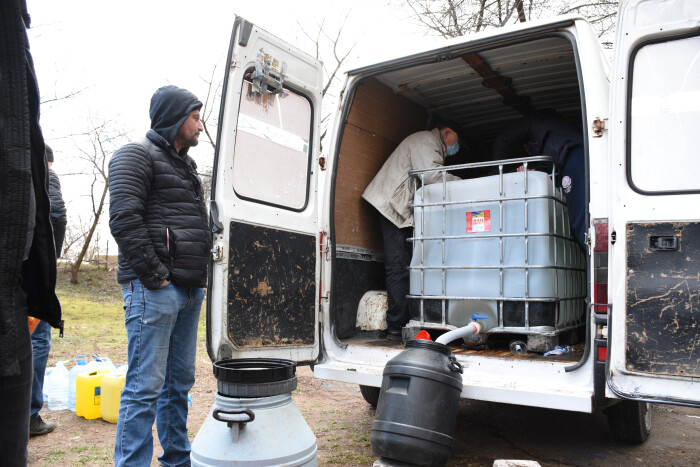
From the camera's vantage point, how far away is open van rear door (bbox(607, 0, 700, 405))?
226 cm

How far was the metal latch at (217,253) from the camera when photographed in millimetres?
2730

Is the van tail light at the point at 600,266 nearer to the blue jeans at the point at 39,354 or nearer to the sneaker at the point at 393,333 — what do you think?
the sneaker at the point at 393,333

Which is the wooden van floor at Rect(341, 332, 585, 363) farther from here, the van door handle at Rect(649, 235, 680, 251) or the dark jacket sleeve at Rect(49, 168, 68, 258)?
the dark jacket sleeve at Rect(49, 168, 68, 258)

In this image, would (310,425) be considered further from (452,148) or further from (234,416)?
(452,148)

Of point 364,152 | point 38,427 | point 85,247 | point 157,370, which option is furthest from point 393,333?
point 85,247

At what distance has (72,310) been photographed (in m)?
11.5

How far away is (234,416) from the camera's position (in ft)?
6.39

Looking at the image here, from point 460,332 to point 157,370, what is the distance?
1.61 meters

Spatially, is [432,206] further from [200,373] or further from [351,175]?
[200,373]

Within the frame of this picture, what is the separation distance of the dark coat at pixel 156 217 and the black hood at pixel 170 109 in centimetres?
5

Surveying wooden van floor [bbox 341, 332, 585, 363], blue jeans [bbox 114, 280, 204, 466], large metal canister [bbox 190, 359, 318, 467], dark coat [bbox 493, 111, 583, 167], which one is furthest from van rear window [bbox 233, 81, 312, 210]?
dark coat [bbox 493, 111, 583, 167]

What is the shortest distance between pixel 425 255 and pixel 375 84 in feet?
4.71

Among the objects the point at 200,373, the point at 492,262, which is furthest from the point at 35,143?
the point at 200,373

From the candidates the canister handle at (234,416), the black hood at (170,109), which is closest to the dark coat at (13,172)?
the canister handle at (234,416)
